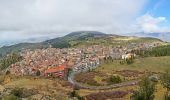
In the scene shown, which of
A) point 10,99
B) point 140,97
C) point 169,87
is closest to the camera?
point 10,99

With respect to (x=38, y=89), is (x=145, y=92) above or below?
above

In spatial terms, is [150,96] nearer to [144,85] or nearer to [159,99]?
[144,85]

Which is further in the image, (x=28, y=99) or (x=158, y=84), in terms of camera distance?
(x=158, y=84)

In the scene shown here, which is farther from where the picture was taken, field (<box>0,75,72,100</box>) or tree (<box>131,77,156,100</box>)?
tree (<box>131,77,156,100</box>)

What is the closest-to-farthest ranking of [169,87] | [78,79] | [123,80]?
[169,87] < [123,80] < [78,79]

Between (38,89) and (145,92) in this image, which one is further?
(38,89)

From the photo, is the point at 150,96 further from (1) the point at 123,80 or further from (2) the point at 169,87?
(1) the point at 123,80

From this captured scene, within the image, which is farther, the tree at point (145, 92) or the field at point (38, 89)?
the tree at point (145, 92)

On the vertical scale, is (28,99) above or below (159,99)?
above

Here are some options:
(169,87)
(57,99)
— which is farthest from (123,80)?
(57,99)

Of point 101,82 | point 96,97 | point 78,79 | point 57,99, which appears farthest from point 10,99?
point 78,79
